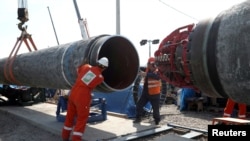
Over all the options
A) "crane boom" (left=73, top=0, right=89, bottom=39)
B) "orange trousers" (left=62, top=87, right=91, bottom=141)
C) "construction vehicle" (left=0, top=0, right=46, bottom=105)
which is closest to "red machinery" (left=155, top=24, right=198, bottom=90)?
"orange trousers" (left=62, top=87, right=91, bottom=141)

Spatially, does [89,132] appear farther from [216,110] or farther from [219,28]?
[216,110]

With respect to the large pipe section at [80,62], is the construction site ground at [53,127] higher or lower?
lower

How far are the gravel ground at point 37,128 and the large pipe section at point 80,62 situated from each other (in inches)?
39.1

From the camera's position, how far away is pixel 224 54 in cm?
199

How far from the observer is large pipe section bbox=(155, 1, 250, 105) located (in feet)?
6.17

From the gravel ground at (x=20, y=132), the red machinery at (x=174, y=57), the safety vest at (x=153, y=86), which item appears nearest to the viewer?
the red machinery at (x=174, y=57)

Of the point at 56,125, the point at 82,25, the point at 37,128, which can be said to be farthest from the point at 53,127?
the point at 82,25

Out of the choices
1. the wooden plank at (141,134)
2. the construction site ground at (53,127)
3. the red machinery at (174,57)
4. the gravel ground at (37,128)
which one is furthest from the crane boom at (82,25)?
the red machinery at (174,57)

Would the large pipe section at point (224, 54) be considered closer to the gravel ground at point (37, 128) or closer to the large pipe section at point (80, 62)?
the large pipe section at point (80, 62)

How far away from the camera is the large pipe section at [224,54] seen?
1881 millimetres

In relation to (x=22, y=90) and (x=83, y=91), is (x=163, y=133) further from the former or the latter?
(x=22, y=90)

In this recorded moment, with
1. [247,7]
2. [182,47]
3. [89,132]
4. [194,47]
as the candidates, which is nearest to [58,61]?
[89,132]

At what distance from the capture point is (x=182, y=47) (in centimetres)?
306

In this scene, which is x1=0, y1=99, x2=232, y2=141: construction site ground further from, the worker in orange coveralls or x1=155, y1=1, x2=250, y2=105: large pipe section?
x1=155, y1=1, x2=250, y2=105: large pipe section
